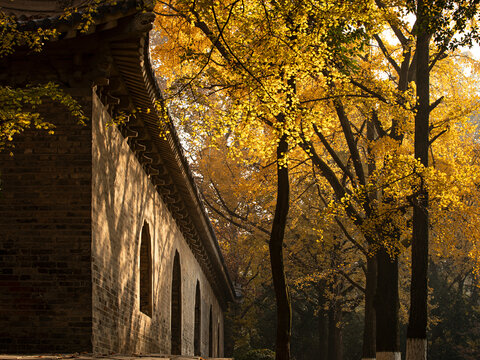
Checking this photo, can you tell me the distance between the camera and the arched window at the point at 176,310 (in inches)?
706

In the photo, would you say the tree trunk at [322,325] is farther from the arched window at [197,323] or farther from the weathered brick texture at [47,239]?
the weathered brick texture at [47,239]

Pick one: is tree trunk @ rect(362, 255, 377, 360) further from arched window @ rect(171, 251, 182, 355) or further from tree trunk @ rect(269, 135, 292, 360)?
tree trunk @ rect(269, 135, 292, 360)

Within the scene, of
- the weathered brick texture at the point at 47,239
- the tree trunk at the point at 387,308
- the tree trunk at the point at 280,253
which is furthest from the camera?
the tree trunk at the point at 387,308

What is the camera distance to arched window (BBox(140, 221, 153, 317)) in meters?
13.5

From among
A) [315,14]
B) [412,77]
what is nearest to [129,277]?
[315,14]

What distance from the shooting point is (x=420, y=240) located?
13.1m

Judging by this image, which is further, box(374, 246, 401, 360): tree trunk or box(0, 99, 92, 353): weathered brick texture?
box(374, 246, 401, 360): tree trunk

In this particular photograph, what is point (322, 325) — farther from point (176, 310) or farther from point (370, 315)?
point (176, 310)

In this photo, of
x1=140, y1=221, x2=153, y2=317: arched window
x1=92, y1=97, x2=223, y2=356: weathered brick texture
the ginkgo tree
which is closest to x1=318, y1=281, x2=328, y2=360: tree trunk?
x1=92, y1=97, x2=223, y2=356: weathered brick texture

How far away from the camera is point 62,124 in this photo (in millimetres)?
8898

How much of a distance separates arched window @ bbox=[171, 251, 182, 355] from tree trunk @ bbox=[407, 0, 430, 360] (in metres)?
7.01

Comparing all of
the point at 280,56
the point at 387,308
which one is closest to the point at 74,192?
the point at 280,56

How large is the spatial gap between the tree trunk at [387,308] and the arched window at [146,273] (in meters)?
5.11

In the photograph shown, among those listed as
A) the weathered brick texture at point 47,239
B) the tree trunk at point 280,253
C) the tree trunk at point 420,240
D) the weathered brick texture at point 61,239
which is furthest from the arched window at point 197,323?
the weathered brick texture at point 47,239
